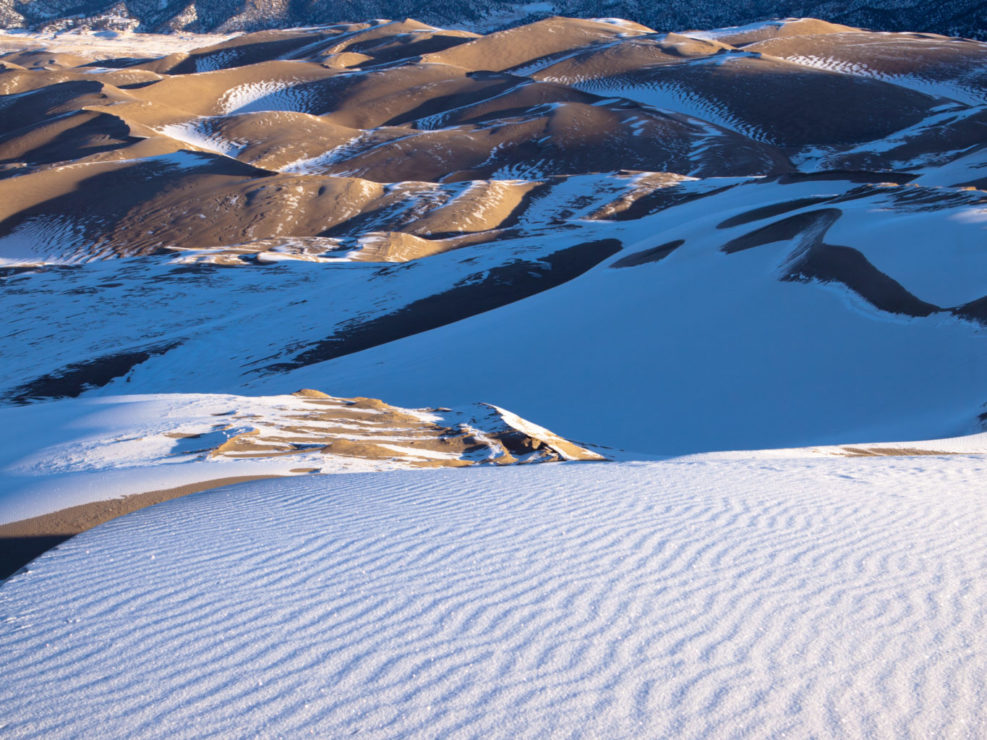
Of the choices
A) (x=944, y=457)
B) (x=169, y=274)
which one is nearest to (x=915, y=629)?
(x=944, y=457)

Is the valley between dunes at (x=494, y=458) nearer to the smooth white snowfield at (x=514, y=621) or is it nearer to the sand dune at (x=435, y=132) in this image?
the smooth white snowfield at (x=514, y=621)

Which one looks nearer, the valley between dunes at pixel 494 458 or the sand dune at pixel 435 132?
the valley between dunes at pixel 494 458

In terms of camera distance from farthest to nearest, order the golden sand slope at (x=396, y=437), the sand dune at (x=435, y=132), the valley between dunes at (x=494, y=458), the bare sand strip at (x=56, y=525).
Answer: the sand dune at (x=435, y=132), the golden sand slope at (x=396, y=437), the bare sand strip at (x=56, y=525), the valley between dunes at (x=494, y=458)

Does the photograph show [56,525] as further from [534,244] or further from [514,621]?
[534,244]

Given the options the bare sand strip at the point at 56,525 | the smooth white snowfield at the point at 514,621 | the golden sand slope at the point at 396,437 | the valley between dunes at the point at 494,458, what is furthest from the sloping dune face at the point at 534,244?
the bare sand strip at the point at 56,525

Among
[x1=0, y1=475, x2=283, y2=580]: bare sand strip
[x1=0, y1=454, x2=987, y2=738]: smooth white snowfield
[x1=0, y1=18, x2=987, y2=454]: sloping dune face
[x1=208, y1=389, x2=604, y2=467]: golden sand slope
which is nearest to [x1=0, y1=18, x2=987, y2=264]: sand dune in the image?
[x1=0, y1=18, x2=987, y2=454]: sloping dune face

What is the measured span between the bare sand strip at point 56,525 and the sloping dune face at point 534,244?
623 centimetres

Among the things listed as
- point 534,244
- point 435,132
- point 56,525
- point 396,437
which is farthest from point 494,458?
point 435,132

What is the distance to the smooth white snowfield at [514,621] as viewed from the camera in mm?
2580

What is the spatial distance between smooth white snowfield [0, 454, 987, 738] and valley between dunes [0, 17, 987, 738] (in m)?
0.02

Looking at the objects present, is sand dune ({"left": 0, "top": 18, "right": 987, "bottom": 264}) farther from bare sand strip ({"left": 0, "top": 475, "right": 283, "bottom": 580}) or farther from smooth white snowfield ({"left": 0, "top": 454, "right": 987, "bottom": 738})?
smooth white snowfield ({"left": 0, "top": 454, "right": 987, "bottom": 738})

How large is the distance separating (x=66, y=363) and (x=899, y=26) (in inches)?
4192

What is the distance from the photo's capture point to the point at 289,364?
51.5 ft

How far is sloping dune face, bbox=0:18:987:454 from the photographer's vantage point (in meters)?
11.3
